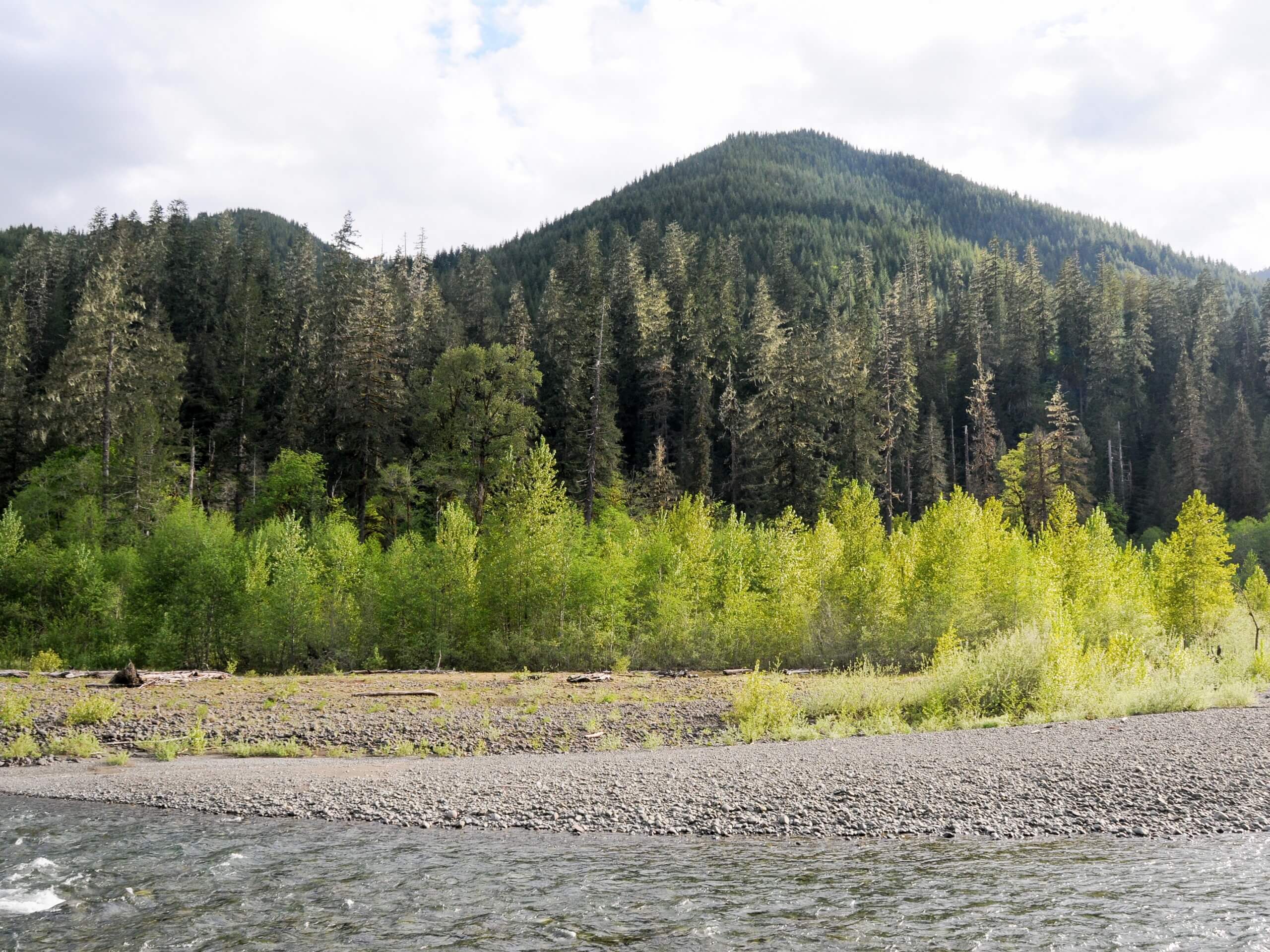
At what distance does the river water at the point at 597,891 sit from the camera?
812cm

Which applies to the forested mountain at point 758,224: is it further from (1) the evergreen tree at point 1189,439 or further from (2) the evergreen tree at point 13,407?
(2) the evergreen tree at point 13,407

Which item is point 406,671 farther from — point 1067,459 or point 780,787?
point 1067,459

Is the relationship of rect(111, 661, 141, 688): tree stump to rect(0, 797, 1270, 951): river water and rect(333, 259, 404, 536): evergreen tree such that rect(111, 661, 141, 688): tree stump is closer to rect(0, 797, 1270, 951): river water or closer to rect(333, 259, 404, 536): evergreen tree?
rect(0, 797, 1270, 951): river water

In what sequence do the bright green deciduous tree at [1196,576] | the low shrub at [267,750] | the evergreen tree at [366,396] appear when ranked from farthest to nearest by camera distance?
the evergreen tree at [366,396] < the bright green deciduous tree at [1196,576] < the low shrub at [267,750]

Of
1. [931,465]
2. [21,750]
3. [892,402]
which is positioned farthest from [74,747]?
[931,465]

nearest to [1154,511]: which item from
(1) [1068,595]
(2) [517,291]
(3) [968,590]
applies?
(1) [1068,595]

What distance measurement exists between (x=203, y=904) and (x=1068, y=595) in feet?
114

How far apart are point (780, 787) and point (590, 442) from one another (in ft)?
144

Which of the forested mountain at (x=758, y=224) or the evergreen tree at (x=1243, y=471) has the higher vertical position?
the forested mountain at (x=758, y=224)

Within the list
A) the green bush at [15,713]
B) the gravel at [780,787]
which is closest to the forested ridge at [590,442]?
the green bush at [15,713]

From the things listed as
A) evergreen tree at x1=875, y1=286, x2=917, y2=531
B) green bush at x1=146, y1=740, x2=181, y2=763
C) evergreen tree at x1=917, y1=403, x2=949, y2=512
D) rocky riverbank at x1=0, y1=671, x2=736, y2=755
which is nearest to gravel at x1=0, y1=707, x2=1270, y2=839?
green bush at x1=146, y1=740, x2=181, y2=763

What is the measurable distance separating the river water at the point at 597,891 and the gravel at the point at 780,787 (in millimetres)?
703

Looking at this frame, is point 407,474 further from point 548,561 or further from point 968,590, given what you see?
point 968,590

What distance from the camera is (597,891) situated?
31.5ft
